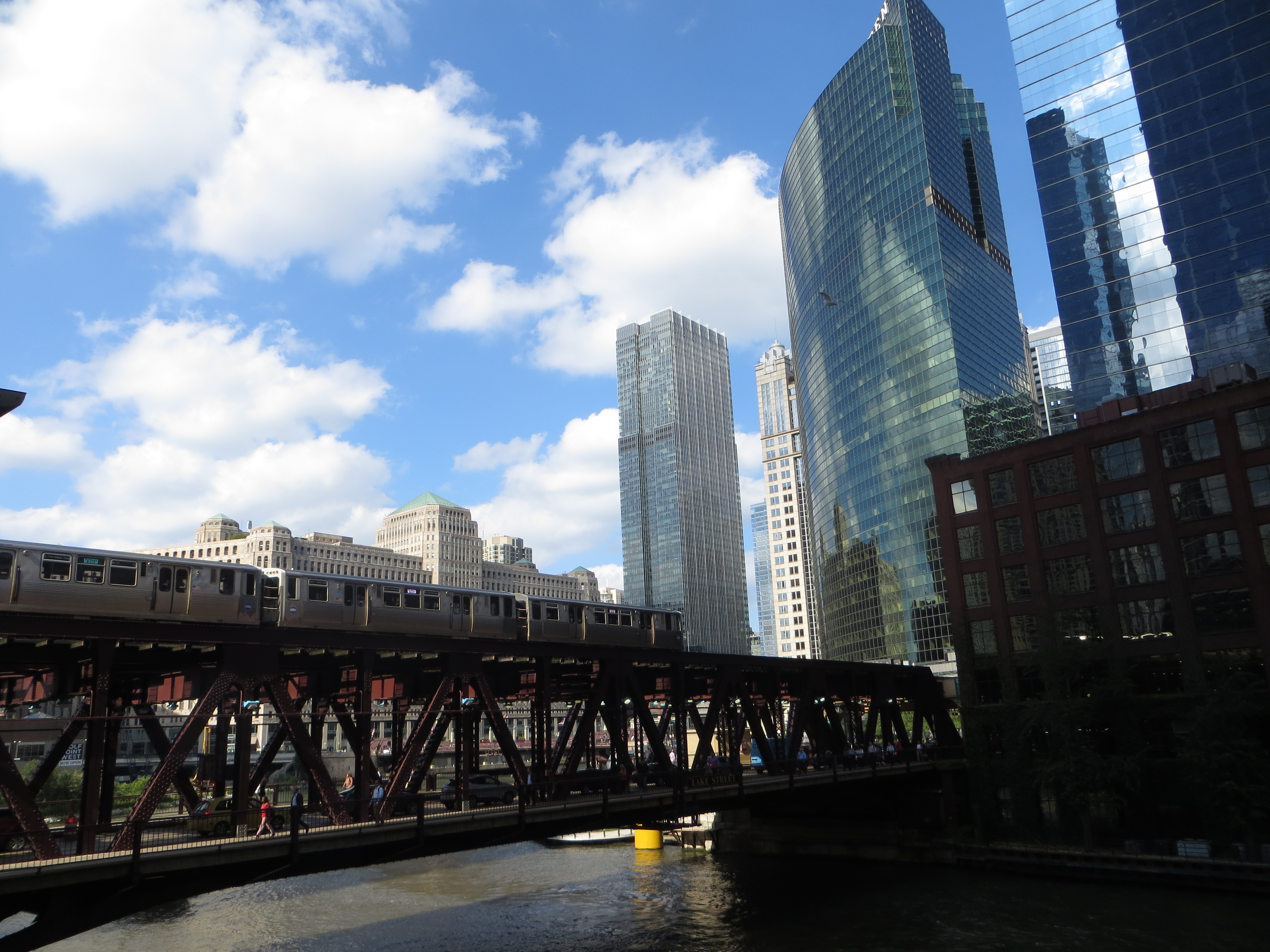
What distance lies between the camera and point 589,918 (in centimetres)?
4619

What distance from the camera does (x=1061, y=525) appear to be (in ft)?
213

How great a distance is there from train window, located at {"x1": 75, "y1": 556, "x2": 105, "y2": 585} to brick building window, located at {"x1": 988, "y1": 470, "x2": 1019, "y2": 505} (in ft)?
198

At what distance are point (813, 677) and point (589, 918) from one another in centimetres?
2012

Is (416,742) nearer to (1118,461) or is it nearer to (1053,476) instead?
(1053,476)

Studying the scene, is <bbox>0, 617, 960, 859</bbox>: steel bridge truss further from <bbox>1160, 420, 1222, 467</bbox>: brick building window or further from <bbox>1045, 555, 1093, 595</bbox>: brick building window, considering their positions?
<bbox>1160, 420, 1222, 467</bbox>: brick building window

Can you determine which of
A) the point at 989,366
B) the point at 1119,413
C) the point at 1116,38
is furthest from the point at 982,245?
the point at 1119,413

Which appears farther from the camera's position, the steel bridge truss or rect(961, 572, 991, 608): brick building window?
rect(961, 572, 991, 608): brick building window

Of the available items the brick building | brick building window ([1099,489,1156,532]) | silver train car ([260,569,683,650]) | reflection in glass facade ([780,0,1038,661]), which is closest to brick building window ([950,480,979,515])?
the brick building

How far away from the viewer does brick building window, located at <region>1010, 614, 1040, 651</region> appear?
65.2 metres

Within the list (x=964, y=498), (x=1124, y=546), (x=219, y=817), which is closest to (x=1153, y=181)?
(x=964, y=498)

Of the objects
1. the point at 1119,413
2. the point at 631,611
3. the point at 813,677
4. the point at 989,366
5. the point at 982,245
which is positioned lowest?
the point at 813,677

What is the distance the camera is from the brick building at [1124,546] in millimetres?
56500

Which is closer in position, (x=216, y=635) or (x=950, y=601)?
(x=216, y=635)

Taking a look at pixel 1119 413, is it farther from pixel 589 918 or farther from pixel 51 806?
pixel 51 806
